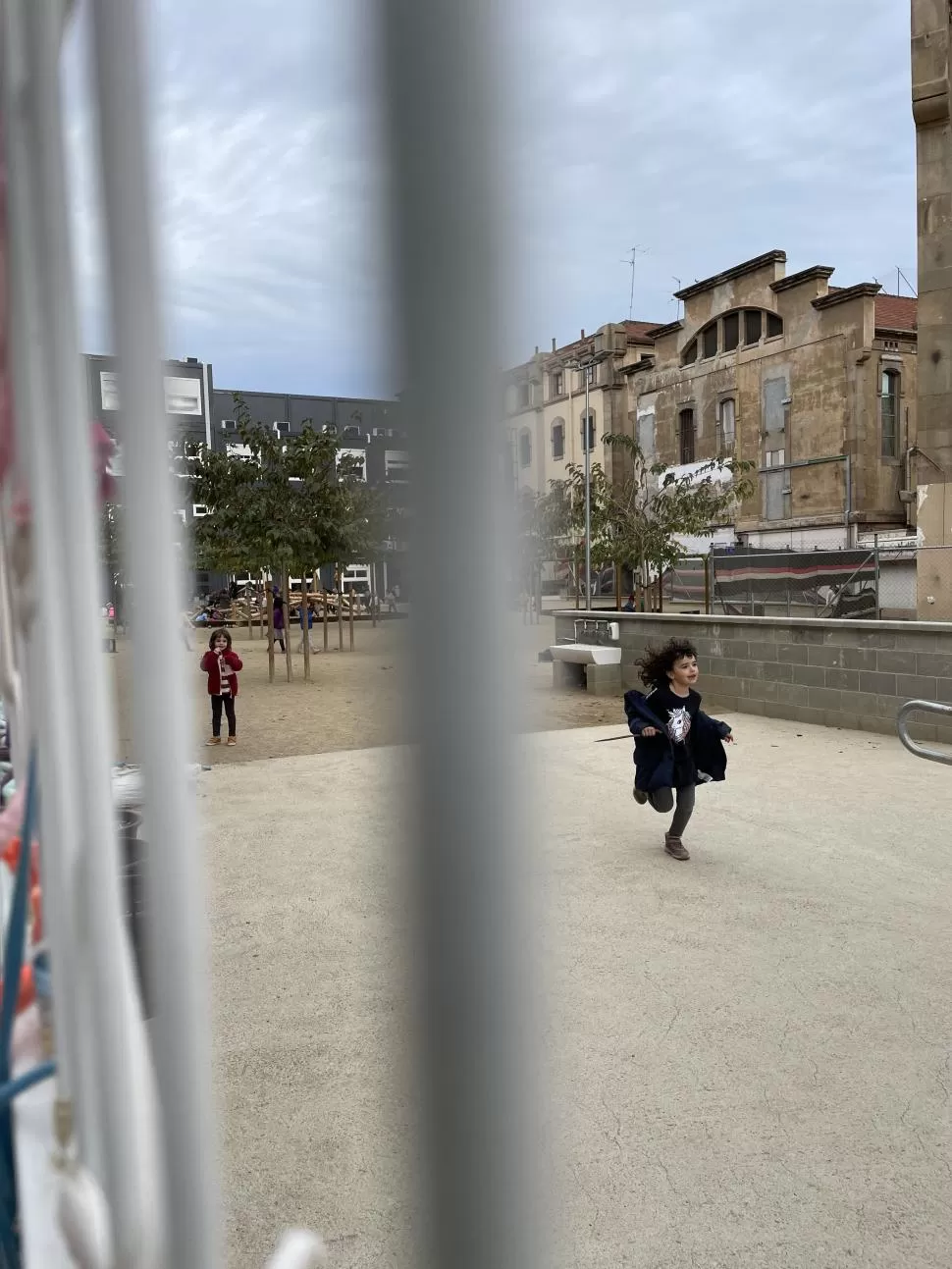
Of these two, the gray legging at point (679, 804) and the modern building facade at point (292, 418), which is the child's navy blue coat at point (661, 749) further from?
the modern building facade at point (292, 418)

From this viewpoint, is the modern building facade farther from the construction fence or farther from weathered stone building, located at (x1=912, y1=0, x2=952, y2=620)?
weathered stone building, located at (x1=912, y1=0, x2=952, y2=620)

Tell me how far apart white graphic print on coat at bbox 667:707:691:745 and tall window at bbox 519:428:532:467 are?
14.5 ft

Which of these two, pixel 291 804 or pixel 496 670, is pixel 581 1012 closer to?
pixel 496 670

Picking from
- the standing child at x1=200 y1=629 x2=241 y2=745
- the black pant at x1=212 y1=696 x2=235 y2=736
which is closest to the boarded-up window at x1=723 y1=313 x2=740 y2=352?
the standing child at x1=200 y1=629 x2=241 y2=745

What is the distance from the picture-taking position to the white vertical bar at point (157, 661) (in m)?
0.61

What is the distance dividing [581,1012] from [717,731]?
2.08 m

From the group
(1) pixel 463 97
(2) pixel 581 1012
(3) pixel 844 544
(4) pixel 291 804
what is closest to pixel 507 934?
(1) pixel 463 97

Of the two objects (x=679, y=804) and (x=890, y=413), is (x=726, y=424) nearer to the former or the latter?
(x=890, y=413)

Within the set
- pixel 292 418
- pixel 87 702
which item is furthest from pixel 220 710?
pixel 292 418

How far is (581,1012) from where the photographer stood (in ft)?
9.95

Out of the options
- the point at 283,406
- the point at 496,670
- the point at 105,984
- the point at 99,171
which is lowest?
the point at 105,984

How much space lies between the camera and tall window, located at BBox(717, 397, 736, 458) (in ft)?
90.5

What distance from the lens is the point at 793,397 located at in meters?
26.2

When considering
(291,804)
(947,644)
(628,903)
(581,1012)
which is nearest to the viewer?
(581,1012)
